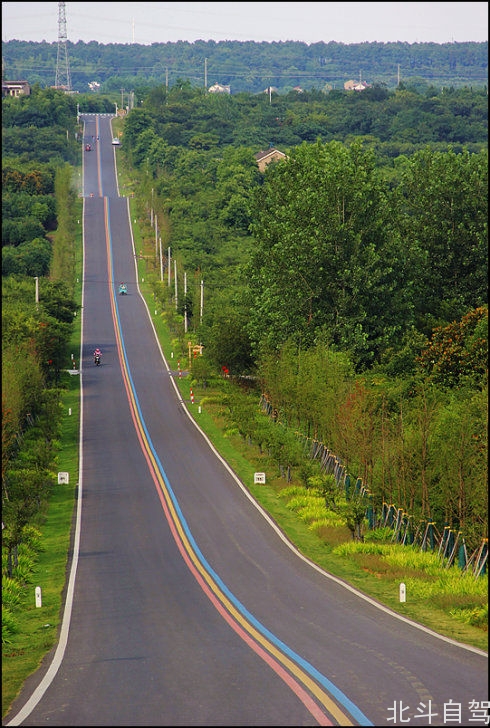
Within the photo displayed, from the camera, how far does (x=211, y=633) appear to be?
2680cm

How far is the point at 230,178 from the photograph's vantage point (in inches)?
6373

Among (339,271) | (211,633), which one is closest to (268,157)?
(339,271)

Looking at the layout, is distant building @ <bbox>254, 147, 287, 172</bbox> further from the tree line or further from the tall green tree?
the tall green tree

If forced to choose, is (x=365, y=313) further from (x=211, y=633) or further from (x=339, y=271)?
(x=211, y=633)

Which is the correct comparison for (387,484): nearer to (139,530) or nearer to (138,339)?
(139,530)

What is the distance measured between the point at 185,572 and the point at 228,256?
326 ft

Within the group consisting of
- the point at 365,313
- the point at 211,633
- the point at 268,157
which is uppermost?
the point at 268,157

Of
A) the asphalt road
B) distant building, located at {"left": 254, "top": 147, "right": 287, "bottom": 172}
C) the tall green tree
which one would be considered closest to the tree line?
the tall green tree

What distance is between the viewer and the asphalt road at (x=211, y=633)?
19109 millimetres

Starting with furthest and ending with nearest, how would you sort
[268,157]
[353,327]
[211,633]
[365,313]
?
[268,157], [353,327], [365,313], [211,633]

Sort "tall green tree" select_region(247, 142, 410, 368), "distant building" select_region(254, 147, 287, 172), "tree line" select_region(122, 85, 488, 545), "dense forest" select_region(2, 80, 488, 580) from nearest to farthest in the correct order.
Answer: "dense forest" select_region(2, 80, 488, 580)
"tree line" select_region(122, 85, 488, 545)
"tall green tree" select_region(247, 142, 410, 368)
"distant building" select_region(254, 147, 287, 172)

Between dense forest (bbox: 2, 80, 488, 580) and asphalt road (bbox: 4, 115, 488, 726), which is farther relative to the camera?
dense forest (bbox: 2, 80, 488, 580)

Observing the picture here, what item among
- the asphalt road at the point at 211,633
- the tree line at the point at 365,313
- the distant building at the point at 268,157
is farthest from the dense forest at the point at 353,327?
the distant building at the point at 268,157

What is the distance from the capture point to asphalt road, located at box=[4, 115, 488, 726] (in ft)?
62.7
